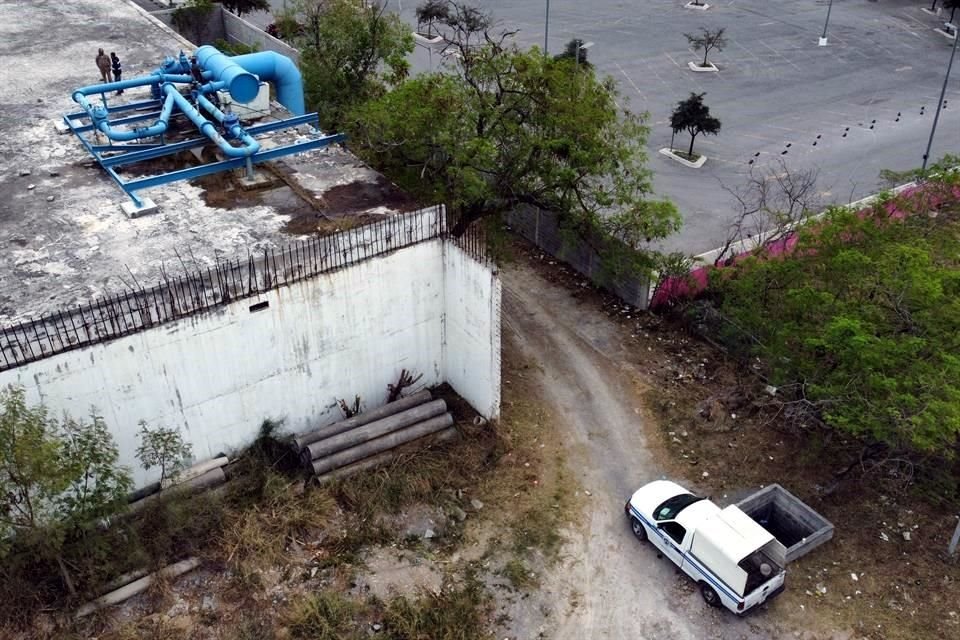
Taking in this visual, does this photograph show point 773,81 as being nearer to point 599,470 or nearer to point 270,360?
point 599,470

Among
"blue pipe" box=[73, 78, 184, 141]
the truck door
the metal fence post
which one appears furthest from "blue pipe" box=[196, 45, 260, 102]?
the metal fence post

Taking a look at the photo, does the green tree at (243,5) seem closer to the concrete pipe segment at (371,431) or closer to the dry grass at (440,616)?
the concrete pipe segment at (371,431)

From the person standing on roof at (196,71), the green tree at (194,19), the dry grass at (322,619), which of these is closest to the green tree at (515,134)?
the person standing on roof at (196,71)

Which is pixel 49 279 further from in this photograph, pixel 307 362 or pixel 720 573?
pixel 720 573

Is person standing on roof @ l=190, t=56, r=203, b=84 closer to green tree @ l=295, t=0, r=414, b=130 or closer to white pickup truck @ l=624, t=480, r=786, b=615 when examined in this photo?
green tree @ l=295, t=0, r=414, b=130

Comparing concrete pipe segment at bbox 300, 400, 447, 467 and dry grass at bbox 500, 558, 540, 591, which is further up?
concrete pipe segment at bbox 300, 400, 447, 467

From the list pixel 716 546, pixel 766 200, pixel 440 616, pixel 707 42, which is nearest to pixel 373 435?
pixel 440 616
